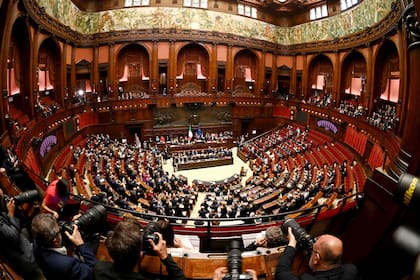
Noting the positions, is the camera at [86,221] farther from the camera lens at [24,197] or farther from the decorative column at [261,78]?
the decorative column at [261,78]

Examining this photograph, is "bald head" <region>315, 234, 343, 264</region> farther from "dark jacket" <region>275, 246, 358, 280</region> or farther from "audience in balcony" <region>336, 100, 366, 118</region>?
"audience in balcony" <region>336, 100, 366, 118</region>

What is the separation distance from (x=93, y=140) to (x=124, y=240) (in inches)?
486

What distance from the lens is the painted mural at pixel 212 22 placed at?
12.1m

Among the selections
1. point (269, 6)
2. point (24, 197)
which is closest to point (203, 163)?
point (24, 197)

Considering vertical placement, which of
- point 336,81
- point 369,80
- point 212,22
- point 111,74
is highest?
point 212,22

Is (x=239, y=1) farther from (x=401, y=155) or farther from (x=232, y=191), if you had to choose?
(x=401, y=155)

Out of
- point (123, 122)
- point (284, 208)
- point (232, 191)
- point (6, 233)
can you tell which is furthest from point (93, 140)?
point (6, 233)

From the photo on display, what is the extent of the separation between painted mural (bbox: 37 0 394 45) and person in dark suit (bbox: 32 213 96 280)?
1178 centimetres

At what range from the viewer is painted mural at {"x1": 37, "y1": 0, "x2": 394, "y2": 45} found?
12.1m

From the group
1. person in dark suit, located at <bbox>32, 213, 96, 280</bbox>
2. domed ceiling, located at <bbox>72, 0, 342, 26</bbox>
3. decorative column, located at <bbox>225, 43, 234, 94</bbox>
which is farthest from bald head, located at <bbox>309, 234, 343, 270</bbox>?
decorative column, located at <bbox>225, 43, 234, 94</bbox>

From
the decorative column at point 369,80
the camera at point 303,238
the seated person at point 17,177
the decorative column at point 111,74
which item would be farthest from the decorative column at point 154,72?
the camera at point 303,238

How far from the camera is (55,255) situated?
1.65 meters

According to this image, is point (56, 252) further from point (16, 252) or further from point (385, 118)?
point (385, 118)

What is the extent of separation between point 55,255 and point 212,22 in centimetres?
1658
